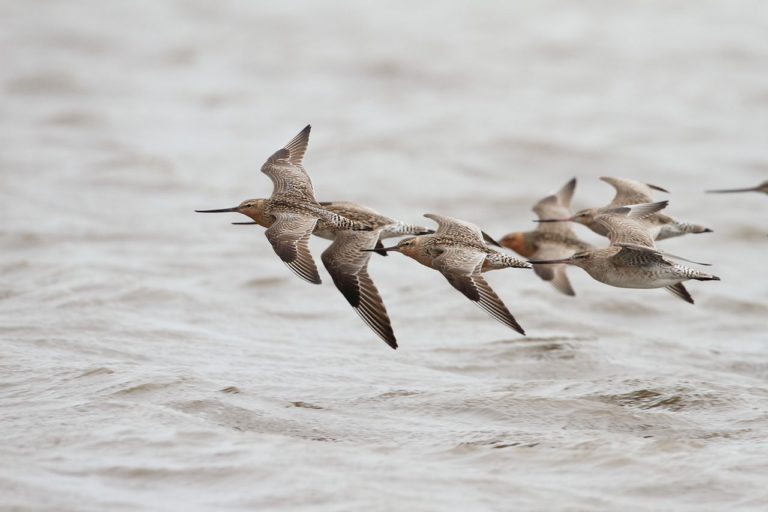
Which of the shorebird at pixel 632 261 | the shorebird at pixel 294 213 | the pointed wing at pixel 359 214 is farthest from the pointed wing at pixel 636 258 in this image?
the shorebird at pixel 294 213

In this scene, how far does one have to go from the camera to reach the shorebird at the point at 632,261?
8812 mm

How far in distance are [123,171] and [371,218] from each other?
7.55m

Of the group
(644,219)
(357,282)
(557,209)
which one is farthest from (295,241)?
(557,209)

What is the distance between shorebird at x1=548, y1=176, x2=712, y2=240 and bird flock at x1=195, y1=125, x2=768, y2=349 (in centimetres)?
2

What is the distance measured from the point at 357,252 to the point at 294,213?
19.8 inches

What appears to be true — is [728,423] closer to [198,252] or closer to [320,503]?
[320,503]

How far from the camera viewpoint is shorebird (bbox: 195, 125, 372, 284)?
26.9ft

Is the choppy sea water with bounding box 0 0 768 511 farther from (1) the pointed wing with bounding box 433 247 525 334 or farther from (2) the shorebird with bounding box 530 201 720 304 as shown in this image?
(2) the shorebird with bounding box 530 201 720 304

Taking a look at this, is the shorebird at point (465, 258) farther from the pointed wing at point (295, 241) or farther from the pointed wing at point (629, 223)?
the pointed wing at point (629, 223)

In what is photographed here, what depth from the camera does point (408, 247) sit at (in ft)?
29.3

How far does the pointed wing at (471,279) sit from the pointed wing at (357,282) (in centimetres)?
45

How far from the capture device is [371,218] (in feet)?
30.0

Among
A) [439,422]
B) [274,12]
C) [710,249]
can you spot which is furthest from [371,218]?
[274,12]

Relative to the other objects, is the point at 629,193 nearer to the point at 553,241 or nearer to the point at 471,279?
the point at 553,241
